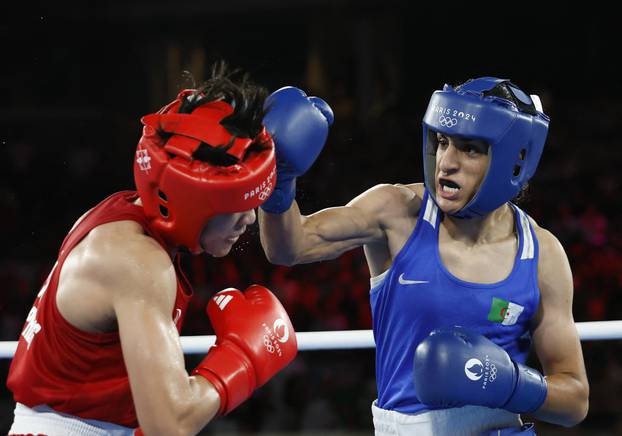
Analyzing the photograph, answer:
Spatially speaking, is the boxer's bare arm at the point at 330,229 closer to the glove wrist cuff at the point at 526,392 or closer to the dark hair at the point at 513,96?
the dark hair at the point at 513,96

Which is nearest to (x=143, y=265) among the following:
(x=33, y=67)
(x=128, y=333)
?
(x=128, y=333)

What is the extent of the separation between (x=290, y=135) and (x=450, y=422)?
84cm

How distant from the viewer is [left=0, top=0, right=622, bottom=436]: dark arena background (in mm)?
5906

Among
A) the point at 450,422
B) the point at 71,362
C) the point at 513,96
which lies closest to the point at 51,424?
the point at 71,362

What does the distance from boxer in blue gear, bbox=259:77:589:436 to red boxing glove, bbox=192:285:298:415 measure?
332 mm

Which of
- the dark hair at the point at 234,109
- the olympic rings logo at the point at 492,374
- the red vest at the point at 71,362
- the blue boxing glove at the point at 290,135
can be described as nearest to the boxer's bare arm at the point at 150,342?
the red vest at the point at 71,362

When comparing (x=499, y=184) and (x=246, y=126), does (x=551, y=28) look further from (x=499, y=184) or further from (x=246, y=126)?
(x=246, y=126)

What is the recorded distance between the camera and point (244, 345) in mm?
1785

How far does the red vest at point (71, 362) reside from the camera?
5.54 feet

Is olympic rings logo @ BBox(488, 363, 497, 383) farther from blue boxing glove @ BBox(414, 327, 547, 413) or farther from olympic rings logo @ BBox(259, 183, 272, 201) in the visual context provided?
olympic rings logo @ BBox(259, 183, 272, 201)

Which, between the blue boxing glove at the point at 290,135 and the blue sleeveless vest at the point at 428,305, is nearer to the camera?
the blue boxing glove at the point at 290,135

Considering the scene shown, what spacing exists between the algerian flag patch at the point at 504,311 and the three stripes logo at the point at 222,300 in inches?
28.0

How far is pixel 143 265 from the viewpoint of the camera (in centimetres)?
162

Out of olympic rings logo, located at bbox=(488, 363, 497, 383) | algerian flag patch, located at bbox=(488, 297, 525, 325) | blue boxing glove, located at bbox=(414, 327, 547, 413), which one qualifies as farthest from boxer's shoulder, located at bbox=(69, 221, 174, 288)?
algerian flag patch, located at bbox=(488, 297, 525, 325)
